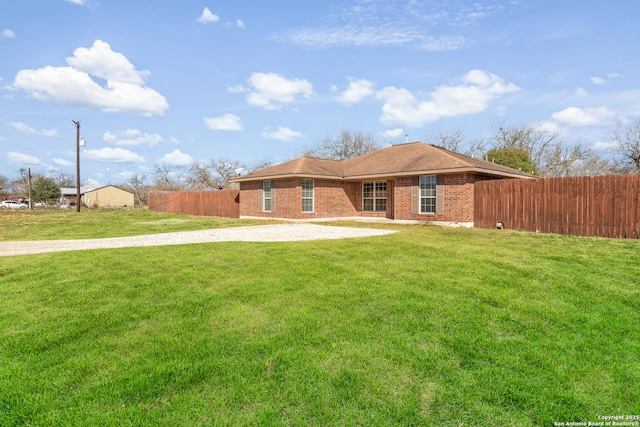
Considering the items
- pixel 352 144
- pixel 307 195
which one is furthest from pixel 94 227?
pixel 352 144

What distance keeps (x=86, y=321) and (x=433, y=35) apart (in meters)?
12.5

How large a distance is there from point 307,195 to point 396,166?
210 inches

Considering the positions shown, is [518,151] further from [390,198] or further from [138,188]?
[138,188]

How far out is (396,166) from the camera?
17938mm

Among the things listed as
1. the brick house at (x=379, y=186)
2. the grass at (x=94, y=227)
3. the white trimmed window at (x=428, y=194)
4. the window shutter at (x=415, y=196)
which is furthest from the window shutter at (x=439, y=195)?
the grass at (x=94, y=227)

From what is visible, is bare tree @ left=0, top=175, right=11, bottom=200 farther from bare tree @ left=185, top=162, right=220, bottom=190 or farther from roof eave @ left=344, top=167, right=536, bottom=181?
roof eave @ left=344, top=167, right=536, bottom=181

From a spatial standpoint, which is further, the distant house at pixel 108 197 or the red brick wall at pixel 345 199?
the distant house at pixel 108 197

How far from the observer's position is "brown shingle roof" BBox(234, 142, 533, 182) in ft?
51.3

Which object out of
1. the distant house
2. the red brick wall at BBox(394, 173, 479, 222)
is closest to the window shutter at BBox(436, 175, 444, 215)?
the red brick wall at BBox(394, 173, 479, 222)

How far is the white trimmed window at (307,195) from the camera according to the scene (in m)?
19.8

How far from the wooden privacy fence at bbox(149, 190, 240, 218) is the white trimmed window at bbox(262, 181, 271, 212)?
367 centimetres

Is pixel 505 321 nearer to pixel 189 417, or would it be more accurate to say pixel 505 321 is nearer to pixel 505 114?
pixel 189 417

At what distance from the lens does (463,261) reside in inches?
255

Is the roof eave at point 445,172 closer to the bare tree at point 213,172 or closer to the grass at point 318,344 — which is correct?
the grass at point 318,344
